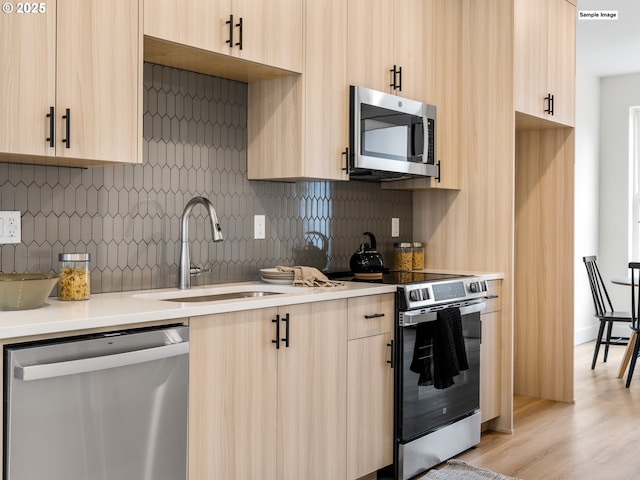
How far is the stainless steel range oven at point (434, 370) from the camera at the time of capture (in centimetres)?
319

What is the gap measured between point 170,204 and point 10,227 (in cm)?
73

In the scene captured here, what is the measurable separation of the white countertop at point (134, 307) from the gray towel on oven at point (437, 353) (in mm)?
336

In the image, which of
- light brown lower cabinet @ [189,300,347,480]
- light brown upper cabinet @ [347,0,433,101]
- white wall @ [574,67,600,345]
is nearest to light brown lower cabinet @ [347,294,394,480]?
light brown lower cabinet @ [189,300,347,480]

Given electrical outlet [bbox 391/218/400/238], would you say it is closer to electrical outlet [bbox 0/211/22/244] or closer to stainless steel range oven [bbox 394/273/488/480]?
stainless steel range oven [bbox 394/273/488/480]

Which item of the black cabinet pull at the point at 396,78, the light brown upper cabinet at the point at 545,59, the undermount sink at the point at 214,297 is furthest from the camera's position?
the light brown upper cabinet at the point at 545,59

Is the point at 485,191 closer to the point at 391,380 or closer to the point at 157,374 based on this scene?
the point at 391,380

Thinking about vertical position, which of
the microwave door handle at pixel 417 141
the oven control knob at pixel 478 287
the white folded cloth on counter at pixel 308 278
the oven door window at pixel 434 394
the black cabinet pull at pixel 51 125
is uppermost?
the microwave door handle at pixel 417 141

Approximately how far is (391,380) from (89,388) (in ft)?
5.13

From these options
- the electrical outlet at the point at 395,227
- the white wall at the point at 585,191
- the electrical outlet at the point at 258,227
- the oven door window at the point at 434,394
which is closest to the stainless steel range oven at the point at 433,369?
the oven door window at the point at 434,394

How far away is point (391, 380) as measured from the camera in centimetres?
319

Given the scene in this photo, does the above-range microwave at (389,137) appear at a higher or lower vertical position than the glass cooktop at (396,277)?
higher

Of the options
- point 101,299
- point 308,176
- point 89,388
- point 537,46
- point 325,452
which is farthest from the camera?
point 537,46

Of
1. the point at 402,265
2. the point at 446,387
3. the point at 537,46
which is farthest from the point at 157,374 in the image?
the point at 537,46

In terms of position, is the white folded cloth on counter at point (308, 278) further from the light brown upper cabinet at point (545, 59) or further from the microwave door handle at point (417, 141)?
the light brown upper cabinet at point (545, 59)
